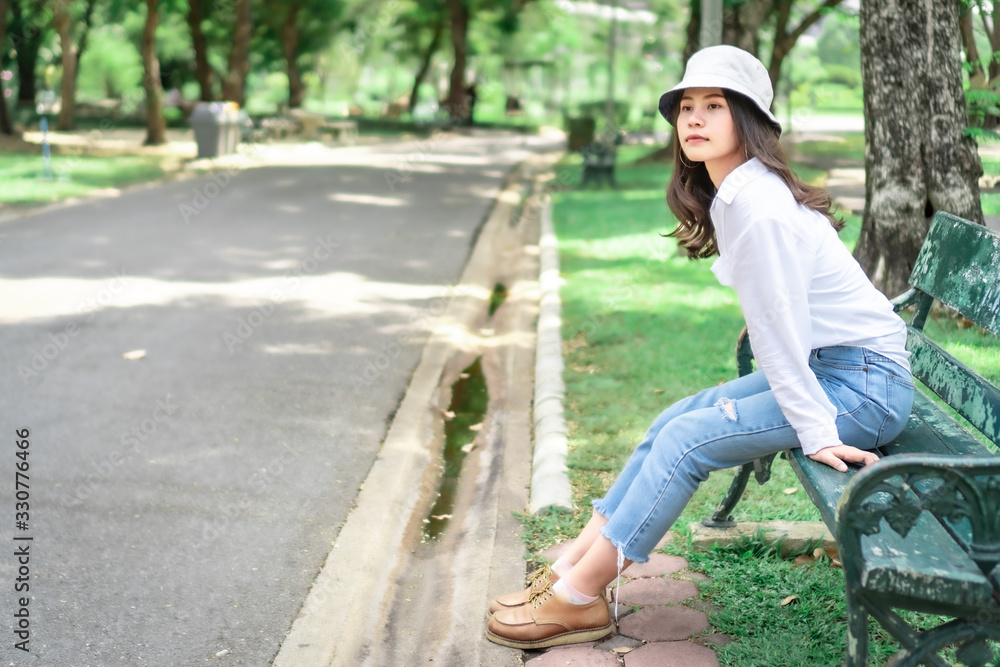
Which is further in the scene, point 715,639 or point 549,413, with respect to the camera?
point 549,413

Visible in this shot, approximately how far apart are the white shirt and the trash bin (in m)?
18.5

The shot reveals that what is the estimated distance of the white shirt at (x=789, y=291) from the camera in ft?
8.98

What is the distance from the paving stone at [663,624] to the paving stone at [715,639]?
1.5 inches

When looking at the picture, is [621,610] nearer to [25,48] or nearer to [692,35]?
[692,35]

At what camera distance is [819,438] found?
108 inches

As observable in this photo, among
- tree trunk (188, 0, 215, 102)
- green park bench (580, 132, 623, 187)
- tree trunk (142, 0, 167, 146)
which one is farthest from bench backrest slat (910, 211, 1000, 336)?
tree trunk (188, 0, 215, 102)

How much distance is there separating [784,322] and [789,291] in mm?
97

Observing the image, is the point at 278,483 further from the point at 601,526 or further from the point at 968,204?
the point at 968,204

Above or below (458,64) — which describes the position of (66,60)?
below

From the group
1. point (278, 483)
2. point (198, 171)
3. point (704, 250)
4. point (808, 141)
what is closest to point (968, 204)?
point (704, 250)

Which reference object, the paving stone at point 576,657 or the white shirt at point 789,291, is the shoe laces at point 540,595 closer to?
the paving stone at point 576,657

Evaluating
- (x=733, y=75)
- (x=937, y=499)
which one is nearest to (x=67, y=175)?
(x=733, y=75)

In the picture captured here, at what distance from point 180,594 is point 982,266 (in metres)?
3.07

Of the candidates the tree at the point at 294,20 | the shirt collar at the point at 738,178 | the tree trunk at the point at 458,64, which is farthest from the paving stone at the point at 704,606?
the tree at the point at 294,20
